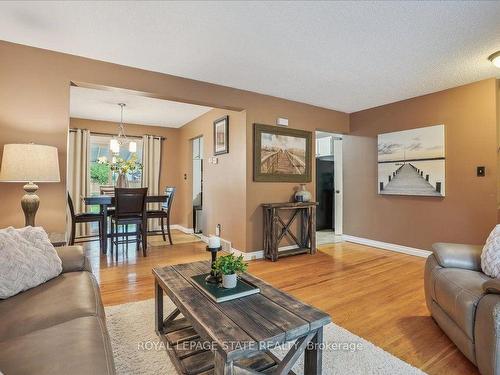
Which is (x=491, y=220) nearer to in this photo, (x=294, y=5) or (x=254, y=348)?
(x=294, y=5)

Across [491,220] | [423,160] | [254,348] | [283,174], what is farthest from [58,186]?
[491,220]

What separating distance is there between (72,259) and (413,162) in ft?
A: 14.3

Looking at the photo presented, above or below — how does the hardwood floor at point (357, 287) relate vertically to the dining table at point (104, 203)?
below

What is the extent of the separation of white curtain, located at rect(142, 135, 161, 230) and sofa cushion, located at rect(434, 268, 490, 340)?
5.37m

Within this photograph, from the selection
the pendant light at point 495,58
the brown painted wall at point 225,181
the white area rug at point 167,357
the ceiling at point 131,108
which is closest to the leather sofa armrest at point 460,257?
the white area rug at point 167,357

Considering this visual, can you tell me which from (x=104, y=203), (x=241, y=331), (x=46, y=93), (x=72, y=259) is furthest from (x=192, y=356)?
(x=104, y=203)

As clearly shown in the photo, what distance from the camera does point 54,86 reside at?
2.69 m

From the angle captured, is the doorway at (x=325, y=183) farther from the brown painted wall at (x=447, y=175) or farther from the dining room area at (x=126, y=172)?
the dining room area at (x=126, y=172)

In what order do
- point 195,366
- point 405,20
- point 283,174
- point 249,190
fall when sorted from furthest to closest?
point 283,174
point 249,190
point 405,20
point 195,366

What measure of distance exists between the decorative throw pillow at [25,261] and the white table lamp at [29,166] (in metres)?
0.58

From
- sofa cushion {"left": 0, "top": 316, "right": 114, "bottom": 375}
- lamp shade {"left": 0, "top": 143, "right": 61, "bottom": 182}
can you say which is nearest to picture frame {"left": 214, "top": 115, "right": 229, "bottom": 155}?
lamp shade {"left": 0, "top": 143, "right": 61, "bottom": 182}

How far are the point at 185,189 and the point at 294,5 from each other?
15.6ft

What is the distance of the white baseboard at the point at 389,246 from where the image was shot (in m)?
4.02

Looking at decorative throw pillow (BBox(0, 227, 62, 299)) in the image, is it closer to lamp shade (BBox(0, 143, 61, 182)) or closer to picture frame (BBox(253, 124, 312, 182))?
lamp shade (BBox(0, 143, 61, 182))
